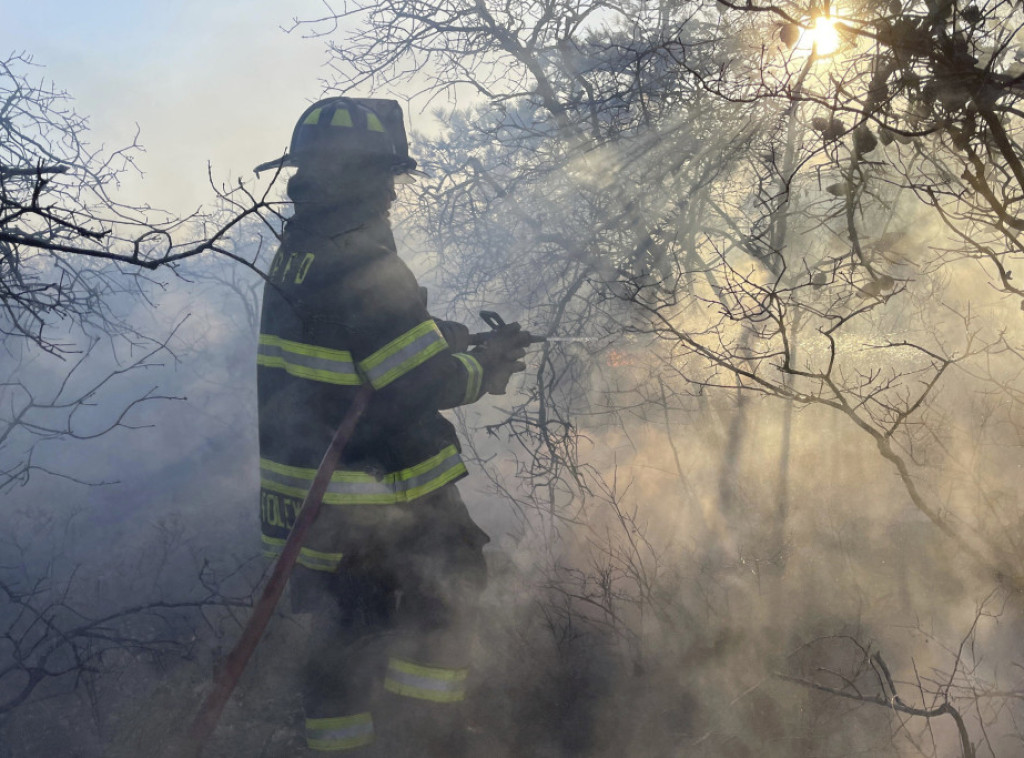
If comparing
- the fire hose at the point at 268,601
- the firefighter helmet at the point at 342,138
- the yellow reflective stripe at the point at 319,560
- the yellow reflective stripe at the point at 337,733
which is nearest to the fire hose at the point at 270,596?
the fire hose at the point at 268,601

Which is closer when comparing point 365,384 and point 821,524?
point 365,384

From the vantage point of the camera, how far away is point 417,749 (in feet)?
9.73

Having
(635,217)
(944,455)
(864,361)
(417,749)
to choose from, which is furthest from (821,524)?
(864,361)

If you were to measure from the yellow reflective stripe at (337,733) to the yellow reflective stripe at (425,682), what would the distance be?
0.22m

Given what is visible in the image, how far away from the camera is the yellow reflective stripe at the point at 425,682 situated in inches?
107

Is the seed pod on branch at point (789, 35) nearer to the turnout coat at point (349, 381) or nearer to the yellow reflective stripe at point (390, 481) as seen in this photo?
the turnout coat at point (349, 381)

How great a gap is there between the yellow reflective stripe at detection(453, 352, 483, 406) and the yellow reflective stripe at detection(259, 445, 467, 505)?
231mm

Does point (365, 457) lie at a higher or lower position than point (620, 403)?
lower

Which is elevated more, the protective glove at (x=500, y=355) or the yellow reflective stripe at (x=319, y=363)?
the protective glove at (x=500, y=355)

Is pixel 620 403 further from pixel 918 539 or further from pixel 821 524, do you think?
pixel 918 539

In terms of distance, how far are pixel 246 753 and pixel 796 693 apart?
2.49m

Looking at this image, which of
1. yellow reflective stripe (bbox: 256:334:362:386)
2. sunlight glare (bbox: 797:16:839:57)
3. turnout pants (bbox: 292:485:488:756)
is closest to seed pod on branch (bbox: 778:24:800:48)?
sunlight glare (bbox: 797:16:839:57)

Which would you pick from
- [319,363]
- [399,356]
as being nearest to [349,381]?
[319,363]

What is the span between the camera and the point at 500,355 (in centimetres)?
317
